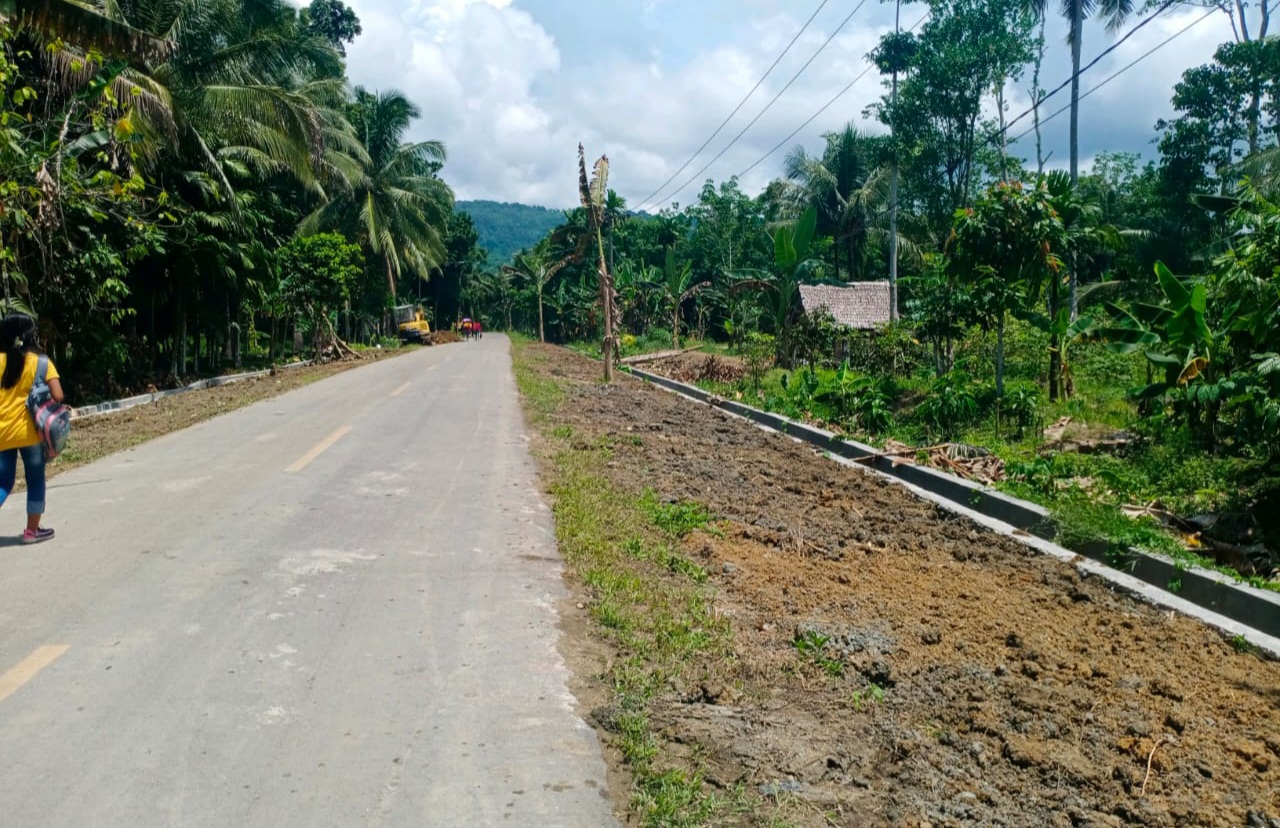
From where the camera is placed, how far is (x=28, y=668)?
452 cm

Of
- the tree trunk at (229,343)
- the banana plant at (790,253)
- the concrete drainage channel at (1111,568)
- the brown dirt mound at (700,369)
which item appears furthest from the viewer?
the tree trunk at (229,343)

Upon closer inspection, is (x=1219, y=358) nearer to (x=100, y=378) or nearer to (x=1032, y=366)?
(x=1032, y=366)

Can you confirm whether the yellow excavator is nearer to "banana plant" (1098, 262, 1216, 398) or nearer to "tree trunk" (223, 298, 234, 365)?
"tree trunk" (223, 298, 234, 365)

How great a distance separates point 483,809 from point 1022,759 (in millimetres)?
2200

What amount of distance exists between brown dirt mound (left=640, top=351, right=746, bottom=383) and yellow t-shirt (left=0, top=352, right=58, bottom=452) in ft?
57.7

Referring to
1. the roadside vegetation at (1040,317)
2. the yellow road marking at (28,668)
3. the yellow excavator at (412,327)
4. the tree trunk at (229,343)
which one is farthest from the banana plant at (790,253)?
the yellow excavator at (412,327)

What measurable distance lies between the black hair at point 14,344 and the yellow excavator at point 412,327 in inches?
1917

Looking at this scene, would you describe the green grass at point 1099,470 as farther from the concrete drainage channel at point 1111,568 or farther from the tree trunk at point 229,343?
the tree trunk at point 229,343

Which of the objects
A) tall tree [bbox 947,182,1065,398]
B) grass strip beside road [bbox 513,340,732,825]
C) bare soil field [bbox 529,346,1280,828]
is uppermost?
tall tree [bbox 947,182,1065,398]

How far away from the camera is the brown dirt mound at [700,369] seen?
79.6 ft

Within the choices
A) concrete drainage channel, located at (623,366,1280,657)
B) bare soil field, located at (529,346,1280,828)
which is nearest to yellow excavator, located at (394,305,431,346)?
concrete drainage channel, located at (623,366,1280,657)

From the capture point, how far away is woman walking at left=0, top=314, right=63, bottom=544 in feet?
21.7

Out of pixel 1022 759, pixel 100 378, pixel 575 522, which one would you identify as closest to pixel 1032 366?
pixel 575 522

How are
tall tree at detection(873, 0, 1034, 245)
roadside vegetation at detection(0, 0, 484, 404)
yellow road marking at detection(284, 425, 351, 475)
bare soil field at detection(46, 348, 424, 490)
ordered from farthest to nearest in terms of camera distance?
tall tree at detection(873, 0, 1034, 245)
roadside vegetation at detection(0, 0, 484, 404)
bare soil field at detection(46, 348, 424, 490)
yellow road marking at detection(284, 425, 351, 475)
